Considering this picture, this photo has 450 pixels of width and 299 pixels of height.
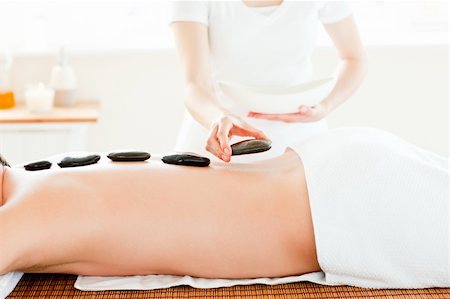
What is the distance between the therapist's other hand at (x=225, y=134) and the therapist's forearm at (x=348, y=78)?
0.70m

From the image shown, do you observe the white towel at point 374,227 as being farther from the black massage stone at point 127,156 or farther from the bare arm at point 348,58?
the bare arm at point 348,58

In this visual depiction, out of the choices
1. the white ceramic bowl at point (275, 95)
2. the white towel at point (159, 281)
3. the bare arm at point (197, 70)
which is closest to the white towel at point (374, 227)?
the white towel at point (159, 281)

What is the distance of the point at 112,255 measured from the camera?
43.1 inches

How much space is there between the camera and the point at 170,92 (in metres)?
3.19

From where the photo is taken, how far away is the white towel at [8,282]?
1.04 m

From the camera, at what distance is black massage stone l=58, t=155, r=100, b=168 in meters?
1.19

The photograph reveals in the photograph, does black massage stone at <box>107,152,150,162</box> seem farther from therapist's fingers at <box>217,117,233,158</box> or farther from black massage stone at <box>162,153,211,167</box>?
therapist's fingers at <box>217,117,233,158</box>

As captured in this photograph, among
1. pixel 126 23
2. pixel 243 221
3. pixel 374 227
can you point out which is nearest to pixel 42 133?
pixel 126 23

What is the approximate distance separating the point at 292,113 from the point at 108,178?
684 mm

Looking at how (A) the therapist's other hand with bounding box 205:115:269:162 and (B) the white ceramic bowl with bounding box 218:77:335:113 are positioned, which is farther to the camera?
(B) the white ceramic bowl with bounding box 218:77:335:113

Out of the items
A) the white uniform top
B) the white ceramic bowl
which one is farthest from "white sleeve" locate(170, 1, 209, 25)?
the white ceramic bowl

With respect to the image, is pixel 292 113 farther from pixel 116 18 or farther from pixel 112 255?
pixel 116 18

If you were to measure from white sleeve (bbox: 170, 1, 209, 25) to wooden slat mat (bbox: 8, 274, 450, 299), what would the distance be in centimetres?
99

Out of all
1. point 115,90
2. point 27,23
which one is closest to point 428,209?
point 115,90
